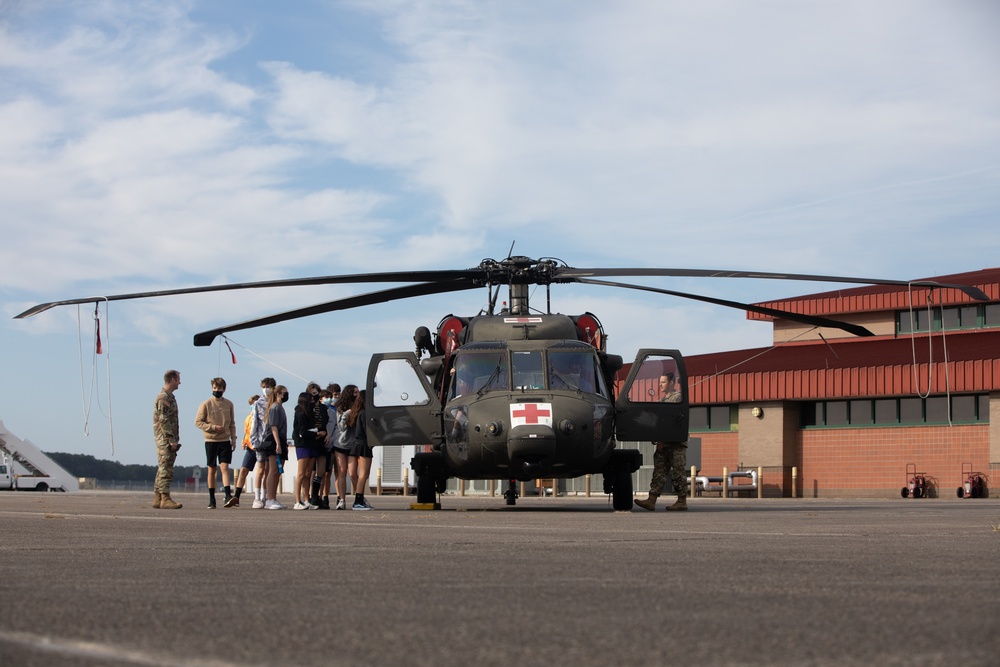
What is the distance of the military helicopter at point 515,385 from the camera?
50.7 ft

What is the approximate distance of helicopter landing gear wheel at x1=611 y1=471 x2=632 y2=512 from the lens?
17.2 m

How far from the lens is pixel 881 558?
6.98m

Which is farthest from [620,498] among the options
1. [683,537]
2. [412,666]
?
[412,666]

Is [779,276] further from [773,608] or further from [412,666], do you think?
[412,666]

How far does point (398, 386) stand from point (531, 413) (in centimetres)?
262

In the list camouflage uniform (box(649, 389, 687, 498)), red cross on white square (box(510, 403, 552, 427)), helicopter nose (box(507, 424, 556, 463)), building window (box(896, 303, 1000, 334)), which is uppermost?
building window (box(896, 303, 1000, 334))

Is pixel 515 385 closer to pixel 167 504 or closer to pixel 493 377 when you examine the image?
pixel 493 377

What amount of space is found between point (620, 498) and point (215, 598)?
501 inches

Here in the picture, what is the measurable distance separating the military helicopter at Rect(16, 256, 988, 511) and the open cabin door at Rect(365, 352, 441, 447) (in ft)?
0.05

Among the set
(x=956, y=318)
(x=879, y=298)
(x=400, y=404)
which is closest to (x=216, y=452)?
(x=400, y=404)

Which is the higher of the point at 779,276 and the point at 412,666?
the point at 779,276

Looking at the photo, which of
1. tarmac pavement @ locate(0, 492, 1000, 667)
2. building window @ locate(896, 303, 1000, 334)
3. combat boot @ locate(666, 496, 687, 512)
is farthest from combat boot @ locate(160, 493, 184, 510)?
building window @ locate(896, 303, 1000, 334)

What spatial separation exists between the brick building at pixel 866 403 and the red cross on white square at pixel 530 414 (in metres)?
19.9

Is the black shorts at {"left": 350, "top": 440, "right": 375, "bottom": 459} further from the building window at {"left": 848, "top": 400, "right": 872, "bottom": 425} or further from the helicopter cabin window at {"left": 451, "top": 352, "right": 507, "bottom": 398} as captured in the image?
the building window at {"left": 848, "top": 400, "right": 872, "bottom": 425}
